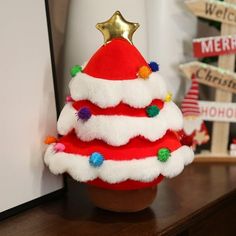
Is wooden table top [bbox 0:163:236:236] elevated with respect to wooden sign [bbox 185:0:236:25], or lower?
lower

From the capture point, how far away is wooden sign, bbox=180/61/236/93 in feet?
3.49

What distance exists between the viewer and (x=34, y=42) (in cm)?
74

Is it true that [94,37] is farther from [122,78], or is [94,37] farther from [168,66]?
[168,66]

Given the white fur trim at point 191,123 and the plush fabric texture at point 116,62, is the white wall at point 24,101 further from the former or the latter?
the white fur trim at point 191,123

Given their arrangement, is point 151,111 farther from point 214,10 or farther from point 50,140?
point 214,10

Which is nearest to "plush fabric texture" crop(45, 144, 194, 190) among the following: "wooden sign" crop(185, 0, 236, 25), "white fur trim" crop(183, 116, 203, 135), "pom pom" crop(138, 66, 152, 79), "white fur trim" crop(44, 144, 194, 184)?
"white fur trim" crop(44, 144, 194, 184)

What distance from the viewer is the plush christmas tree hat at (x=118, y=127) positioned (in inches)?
25.4

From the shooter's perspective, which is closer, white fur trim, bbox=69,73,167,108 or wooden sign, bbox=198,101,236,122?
white fur trim, bbox=69,73,167,108

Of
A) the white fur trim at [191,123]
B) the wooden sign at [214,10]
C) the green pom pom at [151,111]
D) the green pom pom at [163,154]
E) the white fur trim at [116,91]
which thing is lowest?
the white fur trim at [191,123]

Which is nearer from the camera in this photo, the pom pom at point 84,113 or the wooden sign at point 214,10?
the pom pom at point 84,113

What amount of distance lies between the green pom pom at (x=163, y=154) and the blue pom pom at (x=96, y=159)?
9cm

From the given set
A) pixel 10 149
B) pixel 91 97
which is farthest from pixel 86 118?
pixel 10 149

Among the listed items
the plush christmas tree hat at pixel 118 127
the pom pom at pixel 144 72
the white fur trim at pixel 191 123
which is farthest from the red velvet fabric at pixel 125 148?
the white fur trim at pixel 191 123

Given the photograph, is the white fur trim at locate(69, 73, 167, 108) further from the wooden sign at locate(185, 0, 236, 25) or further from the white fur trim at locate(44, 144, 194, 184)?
the wooden sign at locate(185, 0, 236, 25)
